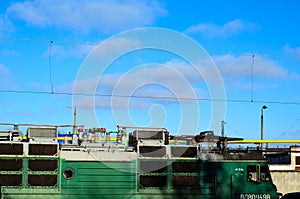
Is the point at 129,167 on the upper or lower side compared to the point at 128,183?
upper

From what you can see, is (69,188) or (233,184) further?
(233,184)

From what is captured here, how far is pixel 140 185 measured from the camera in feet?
59.6

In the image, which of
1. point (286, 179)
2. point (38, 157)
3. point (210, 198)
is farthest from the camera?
point (286, 179)

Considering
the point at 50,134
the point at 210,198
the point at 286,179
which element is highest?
the point at 50,134

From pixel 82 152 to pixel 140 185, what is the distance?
2788 mm

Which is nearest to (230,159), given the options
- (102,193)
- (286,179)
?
(102,193)

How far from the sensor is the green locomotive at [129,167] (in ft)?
56.8

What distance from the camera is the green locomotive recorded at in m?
17.3

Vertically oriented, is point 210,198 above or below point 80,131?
below

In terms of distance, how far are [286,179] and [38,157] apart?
30.8 m

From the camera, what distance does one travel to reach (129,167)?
18.0m

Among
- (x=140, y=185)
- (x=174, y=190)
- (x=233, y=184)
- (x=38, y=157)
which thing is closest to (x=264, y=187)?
(x=233, y=184)

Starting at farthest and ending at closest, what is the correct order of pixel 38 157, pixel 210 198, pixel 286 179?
pixel 286 179 → pixel 210 198 → pixel 38 157

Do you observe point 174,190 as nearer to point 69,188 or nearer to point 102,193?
point 102,193
